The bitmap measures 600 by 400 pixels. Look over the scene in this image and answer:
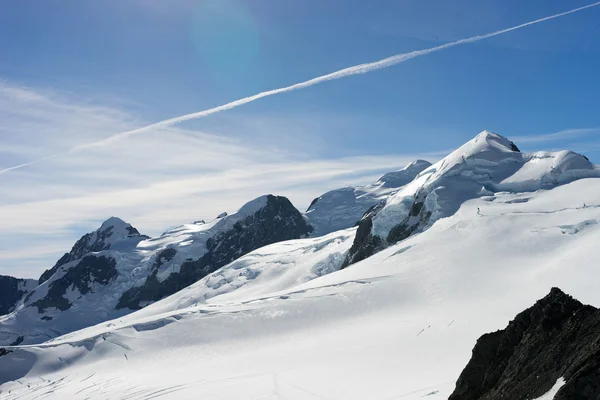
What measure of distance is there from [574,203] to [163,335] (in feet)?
145

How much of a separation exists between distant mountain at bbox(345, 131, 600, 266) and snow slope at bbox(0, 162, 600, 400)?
328 cm

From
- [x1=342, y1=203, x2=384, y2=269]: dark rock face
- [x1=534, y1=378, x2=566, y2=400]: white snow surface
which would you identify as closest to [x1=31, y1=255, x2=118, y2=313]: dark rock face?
[x1=342, y1=203, x2=384, y2=269]: dark rock face

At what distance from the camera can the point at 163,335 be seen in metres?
49.5

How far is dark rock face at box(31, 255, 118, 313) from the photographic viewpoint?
188 meters

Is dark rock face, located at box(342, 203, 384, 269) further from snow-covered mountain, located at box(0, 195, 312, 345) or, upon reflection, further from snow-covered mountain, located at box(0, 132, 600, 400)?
snow-covered mountain, located at box(0, 195, 312, 345)

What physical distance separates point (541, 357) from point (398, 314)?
2713 cm

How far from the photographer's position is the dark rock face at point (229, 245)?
577 feet

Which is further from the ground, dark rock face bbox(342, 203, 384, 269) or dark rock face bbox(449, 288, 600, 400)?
dark rock face bbox(342, 203, 384, 269)

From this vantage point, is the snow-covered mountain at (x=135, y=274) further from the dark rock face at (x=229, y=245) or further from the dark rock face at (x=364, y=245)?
the dark rock face at (x=364, y=245)

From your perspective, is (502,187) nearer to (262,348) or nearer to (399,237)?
(399,237)

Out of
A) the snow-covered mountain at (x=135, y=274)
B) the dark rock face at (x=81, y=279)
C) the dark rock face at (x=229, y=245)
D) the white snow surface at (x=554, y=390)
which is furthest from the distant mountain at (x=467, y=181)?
the dark rock face at (x=81, y=279)

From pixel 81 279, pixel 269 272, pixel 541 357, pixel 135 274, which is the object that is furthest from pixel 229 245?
pixel 541 357

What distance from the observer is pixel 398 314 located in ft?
125

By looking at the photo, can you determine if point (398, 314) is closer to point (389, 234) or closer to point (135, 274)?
point (389, 234)
